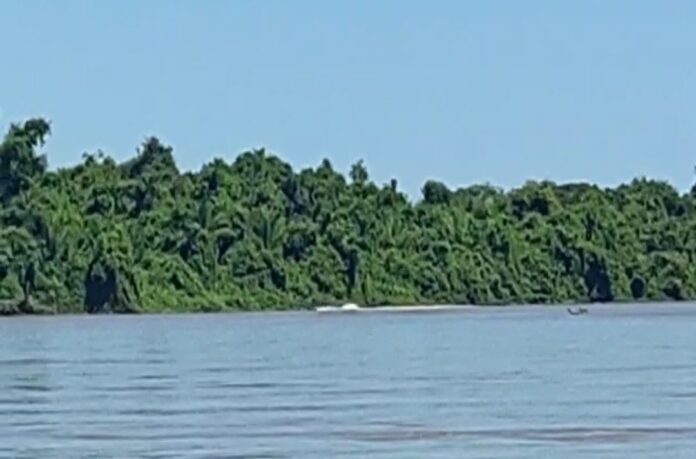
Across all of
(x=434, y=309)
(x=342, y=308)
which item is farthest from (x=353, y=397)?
(x=434, y=309)

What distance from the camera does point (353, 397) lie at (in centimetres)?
3931

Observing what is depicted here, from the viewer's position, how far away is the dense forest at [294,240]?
392ft

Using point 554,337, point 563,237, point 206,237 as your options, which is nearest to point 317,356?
point 554,337

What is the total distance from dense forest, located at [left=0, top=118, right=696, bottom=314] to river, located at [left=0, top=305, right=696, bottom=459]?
42.5 m

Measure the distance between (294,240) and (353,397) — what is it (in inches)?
3470

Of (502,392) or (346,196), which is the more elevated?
(346,196)

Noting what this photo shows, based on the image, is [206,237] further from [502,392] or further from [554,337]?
[502,392]

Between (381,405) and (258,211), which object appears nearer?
(381,405)

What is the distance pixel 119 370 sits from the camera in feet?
167

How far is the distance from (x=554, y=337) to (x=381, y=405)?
37846mm

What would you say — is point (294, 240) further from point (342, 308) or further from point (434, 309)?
point (434, 309)

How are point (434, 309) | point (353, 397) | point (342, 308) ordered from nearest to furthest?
point (353, 397) → point (342, 308) → point (434, 309)

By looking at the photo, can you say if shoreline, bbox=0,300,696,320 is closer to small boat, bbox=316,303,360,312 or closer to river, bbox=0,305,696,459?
small boat, bbox=316,303,360,312

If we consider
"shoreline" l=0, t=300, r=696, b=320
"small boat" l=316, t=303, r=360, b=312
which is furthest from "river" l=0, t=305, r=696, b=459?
"small boat" l=316, t=303, r=360, b=312
